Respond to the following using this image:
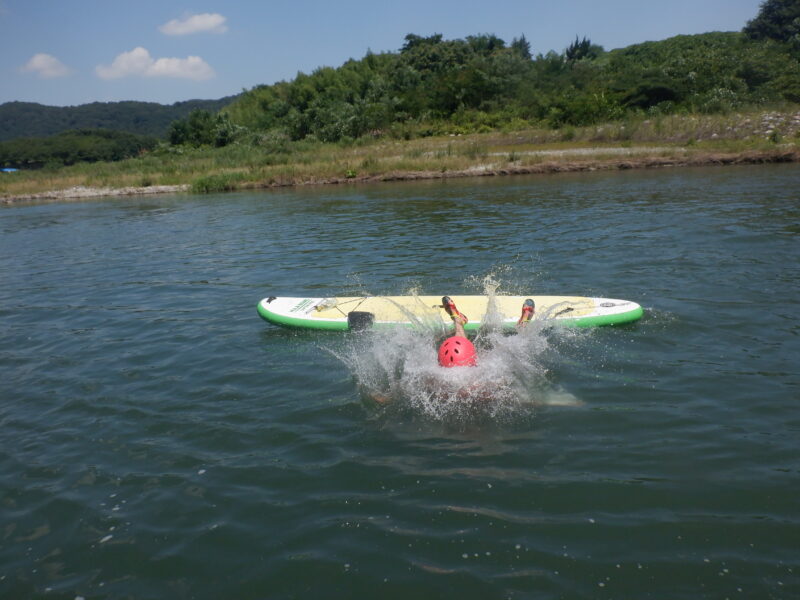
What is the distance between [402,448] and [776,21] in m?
65.4

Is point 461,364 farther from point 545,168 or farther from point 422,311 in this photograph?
point 545,168

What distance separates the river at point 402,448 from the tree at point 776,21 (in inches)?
2114

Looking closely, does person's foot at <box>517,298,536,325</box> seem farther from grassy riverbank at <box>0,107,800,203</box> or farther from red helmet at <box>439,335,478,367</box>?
grassy riverbank at <box>0,107,800,203</box>

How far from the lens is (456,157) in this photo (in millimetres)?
30906

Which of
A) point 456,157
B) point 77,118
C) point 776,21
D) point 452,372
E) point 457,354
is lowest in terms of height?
point 452,372

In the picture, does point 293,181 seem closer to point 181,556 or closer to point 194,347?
point 194,347

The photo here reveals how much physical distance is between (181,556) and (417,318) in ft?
14.4

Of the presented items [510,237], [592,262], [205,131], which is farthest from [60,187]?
Answer: [592,262]

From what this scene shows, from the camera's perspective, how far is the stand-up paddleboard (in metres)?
7.45

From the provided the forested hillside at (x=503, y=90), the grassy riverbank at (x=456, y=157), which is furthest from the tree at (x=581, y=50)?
the grassy riverbank at (x=456, y=157)

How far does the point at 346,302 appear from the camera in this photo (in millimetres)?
8531

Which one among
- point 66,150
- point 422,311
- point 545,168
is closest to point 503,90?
point 545,168

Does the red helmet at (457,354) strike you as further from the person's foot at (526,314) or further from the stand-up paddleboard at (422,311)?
the stand-up paddleboard at (422,311)

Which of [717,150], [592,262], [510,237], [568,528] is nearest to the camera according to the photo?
[568,528]
